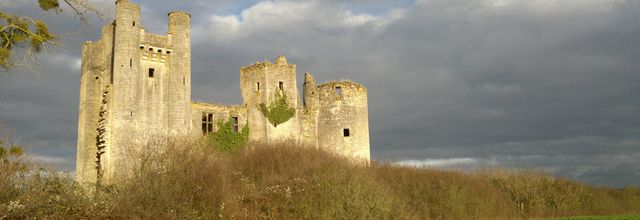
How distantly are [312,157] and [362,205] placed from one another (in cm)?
866

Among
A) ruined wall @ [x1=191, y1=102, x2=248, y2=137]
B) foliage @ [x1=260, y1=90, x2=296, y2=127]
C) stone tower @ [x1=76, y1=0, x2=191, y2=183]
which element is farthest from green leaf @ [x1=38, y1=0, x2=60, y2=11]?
foliage @ [x1=260, y1=90, x2=296, y2=127]

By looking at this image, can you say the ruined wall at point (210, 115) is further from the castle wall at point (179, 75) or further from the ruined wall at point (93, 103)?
the ruined wall at point (93, 103)

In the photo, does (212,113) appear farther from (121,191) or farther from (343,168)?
(121,191)

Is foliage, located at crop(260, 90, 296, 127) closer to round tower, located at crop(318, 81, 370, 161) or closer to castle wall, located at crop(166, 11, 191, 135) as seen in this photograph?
round tower, located at crop(318, 81, 370, 161)

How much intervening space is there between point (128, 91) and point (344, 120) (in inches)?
593

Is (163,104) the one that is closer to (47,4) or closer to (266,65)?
(266,65)

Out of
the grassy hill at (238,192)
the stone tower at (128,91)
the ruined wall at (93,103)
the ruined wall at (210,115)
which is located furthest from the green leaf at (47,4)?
the ruined wall at (210,115)

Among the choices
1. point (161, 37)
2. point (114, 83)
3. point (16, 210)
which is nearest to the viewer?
point (16, 210)

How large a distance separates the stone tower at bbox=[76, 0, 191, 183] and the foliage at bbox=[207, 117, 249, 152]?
211cm

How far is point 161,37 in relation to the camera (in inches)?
1404

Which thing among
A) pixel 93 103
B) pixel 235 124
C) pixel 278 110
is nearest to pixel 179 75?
pixel 235 124

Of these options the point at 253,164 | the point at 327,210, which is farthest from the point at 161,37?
the point at 327,210

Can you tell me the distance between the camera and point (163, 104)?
34625mm

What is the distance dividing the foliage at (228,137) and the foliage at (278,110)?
6.62 ft
